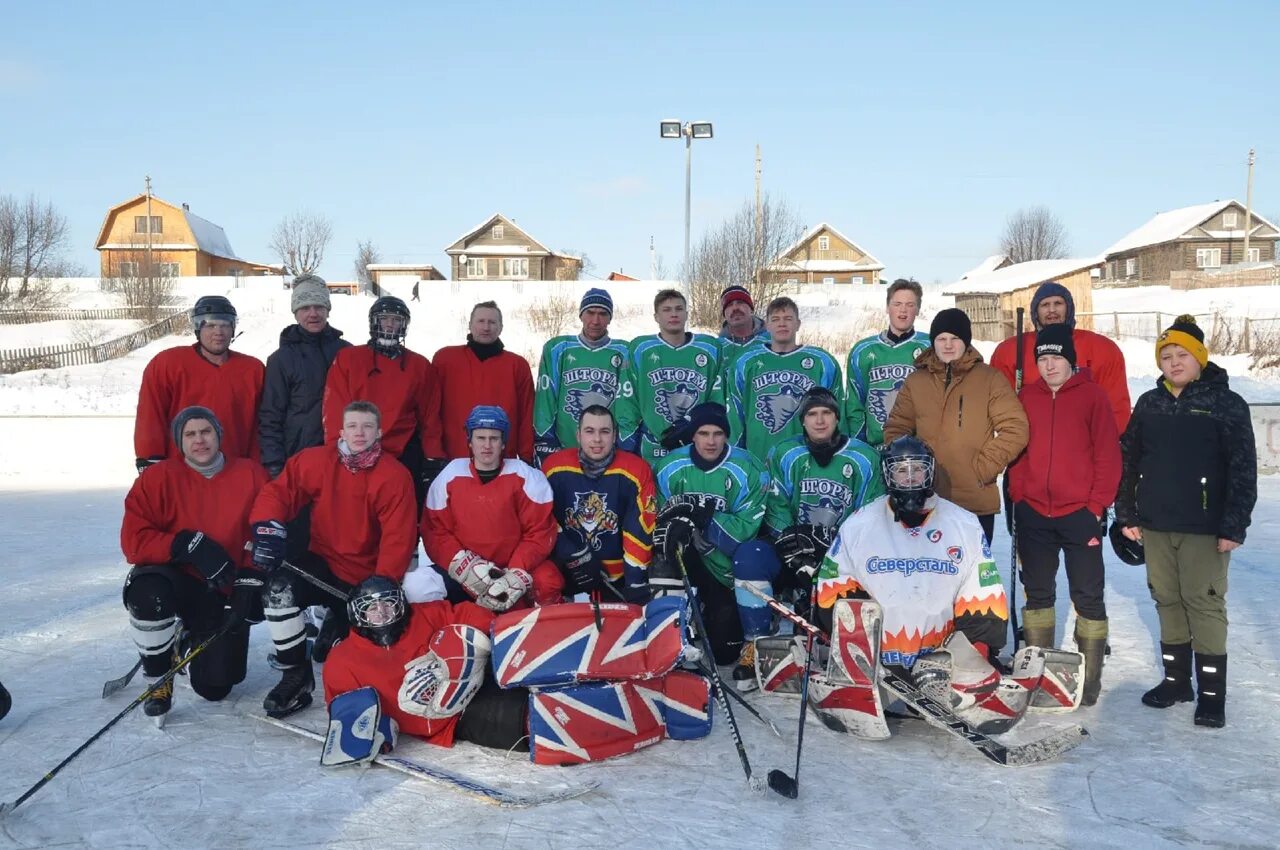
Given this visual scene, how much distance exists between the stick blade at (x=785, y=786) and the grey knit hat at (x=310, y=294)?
263cm

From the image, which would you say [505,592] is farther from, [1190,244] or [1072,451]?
[1190,244]

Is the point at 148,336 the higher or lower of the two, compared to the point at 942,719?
higher

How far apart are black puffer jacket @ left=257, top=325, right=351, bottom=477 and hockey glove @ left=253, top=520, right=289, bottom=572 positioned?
689 millimetres

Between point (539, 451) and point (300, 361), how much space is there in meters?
1.18

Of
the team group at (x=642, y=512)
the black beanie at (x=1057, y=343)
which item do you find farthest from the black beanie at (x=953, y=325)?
the black beanie at (x=1057, y=343)

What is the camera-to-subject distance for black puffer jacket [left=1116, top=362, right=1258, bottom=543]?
3135 millimetres

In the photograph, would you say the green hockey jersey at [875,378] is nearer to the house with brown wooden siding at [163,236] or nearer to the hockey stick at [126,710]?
the hockey stick at [126,710]

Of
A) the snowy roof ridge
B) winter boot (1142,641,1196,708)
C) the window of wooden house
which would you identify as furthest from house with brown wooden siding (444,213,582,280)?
winter boot (1142,641,1196,708)

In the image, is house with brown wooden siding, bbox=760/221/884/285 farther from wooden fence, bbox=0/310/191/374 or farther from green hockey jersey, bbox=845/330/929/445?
green hockey jersey, bbox=845/330/929/445

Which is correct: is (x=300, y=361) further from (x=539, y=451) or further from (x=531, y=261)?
(x=531, y=261)

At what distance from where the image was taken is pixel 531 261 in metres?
39.7

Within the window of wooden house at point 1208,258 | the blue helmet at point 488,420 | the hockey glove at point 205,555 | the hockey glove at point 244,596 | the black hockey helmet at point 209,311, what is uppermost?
the window of wooden house at point 1208,258

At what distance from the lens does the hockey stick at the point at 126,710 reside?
99.3 inches

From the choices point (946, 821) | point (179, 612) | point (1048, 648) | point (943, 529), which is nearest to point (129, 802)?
point (179, 612)
